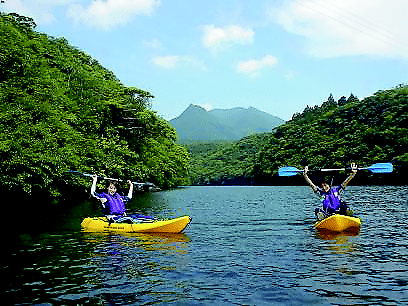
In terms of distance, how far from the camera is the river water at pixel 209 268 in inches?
376

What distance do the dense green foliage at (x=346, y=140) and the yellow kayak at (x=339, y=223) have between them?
7045cm

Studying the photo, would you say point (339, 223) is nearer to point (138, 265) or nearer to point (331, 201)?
point (331, 201)

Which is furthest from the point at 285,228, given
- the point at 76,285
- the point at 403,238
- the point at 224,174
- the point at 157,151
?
the point at 224,174

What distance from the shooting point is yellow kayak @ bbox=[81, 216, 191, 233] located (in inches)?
745

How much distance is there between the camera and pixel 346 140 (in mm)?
104812

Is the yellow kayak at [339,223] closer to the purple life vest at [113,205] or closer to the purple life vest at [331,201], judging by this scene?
the purple life vest at [331,201]

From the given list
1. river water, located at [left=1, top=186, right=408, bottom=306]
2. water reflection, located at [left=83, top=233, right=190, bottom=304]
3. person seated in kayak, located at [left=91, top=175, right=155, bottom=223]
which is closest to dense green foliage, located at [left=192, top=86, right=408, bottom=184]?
person seated in kayak, located at [left=91, top=175, right=155, bottom=223]

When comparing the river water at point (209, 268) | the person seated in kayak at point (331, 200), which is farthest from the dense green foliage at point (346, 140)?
the river water at point (209, 268)

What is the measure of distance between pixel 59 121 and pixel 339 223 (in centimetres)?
2256

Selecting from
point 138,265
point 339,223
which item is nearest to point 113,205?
point 138,265

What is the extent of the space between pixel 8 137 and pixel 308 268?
21731mm

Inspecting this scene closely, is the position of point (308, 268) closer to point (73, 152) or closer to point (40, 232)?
point (40, 232)

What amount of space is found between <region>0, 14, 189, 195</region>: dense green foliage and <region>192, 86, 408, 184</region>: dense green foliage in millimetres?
47733

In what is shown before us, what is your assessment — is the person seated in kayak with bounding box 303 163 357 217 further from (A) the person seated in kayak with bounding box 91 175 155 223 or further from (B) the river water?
(A) the person seated in kayak with bounding box 91 175 155 223
